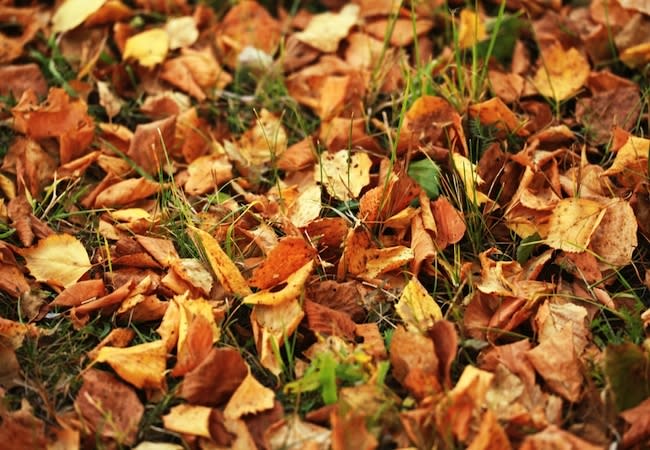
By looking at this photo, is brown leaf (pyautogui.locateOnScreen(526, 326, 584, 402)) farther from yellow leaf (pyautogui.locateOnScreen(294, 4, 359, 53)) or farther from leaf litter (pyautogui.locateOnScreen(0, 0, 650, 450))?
yellow leaf (pyautogui.locateOnScreen(294, 4, 359, 53))

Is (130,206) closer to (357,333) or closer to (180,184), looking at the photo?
(180,184)

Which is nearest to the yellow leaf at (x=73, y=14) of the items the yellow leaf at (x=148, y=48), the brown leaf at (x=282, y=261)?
the yellow leaf at (x=148, y=48)

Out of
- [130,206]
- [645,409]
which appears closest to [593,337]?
[645,409]

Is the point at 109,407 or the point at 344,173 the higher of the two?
the point at 344,173

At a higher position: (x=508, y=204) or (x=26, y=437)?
(x=508, y=204)

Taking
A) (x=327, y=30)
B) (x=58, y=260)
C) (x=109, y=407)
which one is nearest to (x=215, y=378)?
(x=109, y=407)

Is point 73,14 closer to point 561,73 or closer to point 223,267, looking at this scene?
point 223,267
